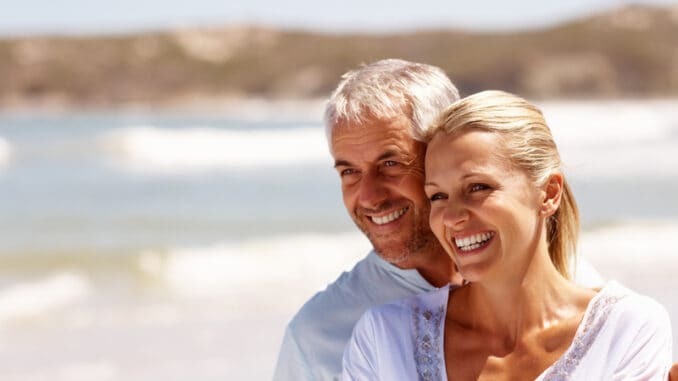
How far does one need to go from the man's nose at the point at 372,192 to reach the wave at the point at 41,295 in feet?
16.7

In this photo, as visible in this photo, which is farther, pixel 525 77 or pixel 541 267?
pixel 525 77

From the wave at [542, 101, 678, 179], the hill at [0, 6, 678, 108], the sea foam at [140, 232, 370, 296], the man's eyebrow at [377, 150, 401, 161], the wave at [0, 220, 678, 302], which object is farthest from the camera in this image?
the hill at [0, 6, 678, 108]

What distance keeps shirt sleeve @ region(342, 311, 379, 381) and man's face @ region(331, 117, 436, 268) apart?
391 millimetres

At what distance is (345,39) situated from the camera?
85375 millimetres

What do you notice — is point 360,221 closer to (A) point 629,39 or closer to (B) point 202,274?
(B) point 202,274

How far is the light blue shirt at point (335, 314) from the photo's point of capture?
2.37 m

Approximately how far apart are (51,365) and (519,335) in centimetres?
446

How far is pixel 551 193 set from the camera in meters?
2.00

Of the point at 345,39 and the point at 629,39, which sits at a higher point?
the point at 345,39

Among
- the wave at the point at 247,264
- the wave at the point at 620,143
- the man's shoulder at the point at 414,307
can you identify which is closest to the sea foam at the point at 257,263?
the wave at the point at 247,264

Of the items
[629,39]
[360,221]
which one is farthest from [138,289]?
[629,39]

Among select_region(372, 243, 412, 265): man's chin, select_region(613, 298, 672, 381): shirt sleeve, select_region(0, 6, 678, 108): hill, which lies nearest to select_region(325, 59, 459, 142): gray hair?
select_region(372, 243, 412, 265): man's chin

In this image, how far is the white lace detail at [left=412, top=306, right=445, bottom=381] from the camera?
75.3 inches

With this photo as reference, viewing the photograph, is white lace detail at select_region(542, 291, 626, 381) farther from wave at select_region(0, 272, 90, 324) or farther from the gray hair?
wave at select_region(0, 272, 90, 324)
